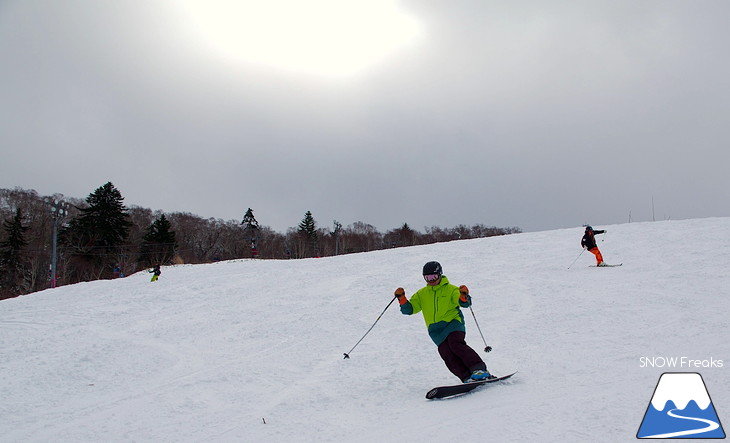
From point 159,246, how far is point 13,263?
15091 mm

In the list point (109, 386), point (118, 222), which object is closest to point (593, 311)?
point (109, 386)

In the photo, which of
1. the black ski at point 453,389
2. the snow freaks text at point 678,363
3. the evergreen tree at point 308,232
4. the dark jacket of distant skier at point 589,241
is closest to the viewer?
the black ski at point 453,389

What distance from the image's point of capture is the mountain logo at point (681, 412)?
3432mm

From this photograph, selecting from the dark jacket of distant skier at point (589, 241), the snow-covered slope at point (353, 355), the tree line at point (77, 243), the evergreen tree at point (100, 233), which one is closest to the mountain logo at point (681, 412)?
the snow-covered slope at point (353, 355)

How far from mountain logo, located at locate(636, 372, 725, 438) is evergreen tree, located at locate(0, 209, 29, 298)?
61.1 metres

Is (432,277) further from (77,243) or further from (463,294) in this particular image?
(77,243)

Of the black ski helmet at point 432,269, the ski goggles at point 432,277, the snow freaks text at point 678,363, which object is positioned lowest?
the snow freaks text at point 678,363

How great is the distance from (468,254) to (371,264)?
12.6ft

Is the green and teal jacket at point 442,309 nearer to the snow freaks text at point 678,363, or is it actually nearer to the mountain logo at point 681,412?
the mountain logo at point 681,412

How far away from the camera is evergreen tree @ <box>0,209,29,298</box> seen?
51.1 metres

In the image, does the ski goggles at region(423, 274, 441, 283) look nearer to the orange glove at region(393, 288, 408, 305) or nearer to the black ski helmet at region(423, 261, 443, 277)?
the black ski helmet at region(423, 261, 443, 277)

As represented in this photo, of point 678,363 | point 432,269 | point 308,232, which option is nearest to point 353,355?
point 432,269

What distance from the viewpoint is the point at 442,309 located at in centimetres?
559

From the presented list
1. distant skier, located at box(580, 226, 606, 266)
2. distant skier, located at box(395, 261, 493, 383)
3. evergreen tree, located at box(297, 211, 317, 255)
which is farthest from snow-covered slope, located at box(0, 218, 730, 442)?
evergreen tree, located at box(297, 211, 317, 255)
